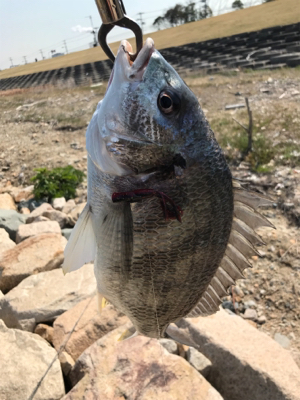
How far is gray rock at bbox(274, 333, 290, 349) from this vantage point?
3302 mm

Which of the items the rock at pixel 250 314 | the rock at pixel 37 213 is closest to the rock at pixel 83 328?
the rock at pixel 250 314

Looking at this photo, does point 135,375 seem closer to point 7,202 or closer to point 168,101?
point 168,101

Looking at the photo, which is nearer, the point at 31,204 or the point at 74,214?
the point at 74,214

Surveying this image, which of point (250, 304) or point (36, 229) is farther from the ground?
point (36, 229)

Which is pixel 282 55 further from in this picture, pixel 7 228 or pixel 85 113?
pixel 7 228

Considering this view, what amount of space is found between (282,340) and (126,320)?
5.24 ft

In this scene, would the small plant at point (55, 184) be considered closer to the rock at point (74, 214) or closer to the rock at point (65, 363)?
the rock at point (74, 214)

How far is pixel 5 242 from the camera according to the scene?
15.0 feet

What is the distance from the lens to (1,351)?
8.91 feet

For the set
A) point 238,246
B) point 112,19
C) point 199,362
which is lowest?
point 199,362

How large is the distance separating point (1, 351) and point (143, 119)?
2381 mm

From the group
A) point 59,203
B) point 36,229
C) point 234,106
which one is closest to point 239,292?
point 36,229

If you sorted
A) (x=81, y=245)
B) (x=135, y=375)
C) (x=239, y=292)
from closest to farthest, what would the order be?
(x=81, y=245) < (x=135, y=375) < (x=239, y=292)

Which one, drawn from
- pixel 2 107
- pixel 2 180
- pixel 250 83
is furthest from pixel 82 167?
pixel 250 83
